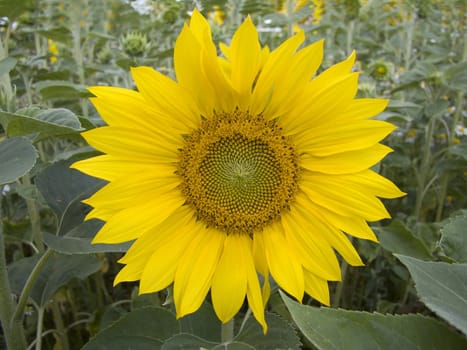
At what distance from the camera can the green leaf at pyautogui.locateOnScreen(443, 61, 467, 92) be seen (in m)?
1.71

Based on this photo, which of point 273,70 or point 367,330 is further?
point 273,70

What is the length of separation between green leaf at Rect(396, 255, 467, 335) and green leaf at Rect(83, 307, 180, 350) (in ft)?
1.51

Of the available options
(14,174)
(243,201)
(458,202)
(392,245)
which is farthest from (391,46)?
(14,174)

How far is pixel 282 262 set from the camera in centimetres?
86

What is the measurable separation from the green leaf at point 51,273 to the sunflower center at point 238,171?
0.41 metres

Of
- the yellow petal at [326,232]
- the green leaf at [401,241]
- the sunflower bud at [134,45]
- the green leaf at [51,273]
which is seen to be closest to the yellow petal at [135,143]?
the yellow petal at [326,232]

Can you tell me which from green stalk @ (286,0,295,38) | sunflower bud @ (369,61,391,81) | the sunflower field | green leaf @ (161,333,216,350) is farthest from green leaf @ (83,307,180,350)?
sunflower bud @ (369,61,391,81)

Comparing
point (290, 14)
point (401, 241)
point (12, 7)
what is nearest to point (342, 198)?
point (401, 241)

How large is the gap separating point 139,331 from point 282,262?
1.00 feet

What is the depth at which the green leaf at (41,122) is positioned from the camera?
892mm

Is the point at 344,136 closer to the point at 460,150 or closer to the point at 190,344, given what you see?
the point at 190,344

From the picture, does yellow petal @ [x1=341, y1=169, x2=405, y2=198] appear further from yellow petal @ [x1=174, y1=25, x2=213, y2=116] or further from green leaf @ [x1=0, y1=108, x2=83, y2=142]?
green leaf @ [x1=0, y1=108, x2=83, y2=142]

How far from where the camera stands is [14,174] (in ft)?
2.78

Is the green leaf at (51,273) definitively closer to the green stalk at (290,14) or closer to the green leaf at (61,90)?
the green leaf at (61,90)
